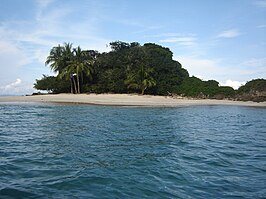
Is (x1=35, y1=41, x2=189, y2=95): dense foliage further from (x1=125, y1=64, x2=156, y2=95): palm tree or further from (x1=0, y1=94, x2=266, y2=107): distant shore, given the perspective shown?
(x1=0, y1=94, x2=266, y2=107): distant shore

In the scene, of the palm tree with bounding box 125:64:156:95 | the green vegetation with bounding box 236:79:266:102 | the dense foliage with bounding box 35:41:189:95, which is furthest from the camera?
the dense foliage with bounding box 35:41:189:95

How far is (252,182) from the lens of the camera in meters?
6.36

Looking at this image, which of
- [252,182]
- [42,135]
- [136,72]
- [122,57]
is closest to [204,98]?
[136,72]

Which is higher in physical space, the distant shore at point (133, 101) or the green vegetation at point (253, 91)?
the green vegetation at point (253, 91)

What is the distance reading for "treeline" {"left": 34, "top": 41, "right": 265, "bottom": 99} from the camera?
44219mm

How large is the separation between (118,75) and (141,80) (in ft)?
15.4

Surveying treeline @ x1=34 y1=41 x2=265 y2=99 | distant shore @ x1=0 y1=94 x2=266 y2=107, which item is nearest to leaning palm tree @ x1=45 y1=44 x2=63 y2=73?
treeline @ x1=34 y1=41 x2=265 y2=99

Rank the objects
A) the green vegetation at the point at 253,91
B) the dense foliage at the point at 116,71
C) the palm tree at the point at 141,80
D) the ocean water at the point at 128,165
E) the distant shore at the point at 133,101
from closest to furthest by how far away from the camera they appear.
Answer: the ocean water at the point at 128,165, the distant shore at the point at 133,101, the green vegetation at the point at 253,91, the palm tree at the point at 141,80, the dense foliage at the point at 116,71

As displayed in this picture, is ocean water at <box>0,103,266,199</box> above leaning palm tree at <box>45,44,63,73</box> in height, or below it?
below

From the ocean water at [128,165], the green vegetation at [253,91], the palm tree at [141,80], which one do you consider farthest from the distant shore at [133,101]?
the ocean water at [128,165]

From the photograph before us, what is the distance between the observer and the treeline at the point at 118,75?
4422 centimetres

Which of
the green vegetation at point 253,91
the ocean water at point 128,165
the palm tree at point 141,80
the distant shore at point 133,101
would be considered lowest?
the ocean water at point 128,165

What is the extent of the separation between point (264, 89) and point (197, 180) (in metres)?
36.5

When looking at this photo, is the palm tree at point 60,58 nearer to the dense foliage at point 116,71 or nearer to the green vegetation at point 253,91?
the dense foliage at point 116,71
